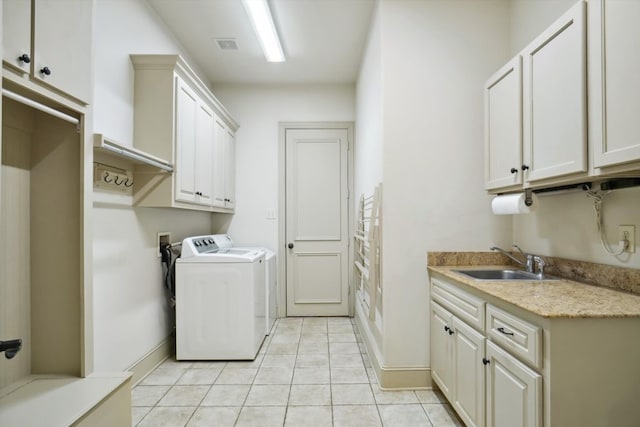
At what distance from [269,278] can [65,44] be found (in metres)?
2.78

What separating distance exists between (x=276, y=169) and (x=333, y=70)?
4.33 feet

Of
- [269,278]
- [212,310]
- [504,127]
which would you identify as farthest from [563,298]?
[269,278]

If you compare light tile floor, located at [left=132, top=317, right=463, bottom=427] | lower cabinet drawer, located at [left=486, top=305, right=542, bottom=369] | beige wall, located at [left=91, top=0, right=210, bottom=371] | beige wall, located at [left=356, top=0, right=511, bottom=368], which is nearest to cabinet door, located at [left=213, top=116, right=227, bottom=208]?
beige wall, located at [left=91, top=0, right=210, bottom=371]

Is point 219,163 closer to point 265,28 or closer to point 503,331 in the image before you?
point 265,28

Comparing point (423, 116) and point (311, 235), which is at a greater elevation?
point (423, 116)

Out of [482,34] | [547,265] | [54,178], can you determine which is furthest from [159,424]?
[482,34]

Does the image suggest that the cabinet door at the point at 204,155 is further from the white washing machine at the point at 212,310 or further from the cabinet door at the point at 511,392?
the cabinet door at the point at 511,392

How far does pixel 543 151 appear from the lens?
1688 mm

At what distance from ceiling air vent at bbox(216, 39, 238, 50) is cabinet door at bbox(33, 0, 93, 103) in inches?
83.0

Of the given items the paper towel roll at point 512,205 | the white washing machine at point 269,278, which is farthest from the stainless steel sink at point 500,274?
the white washing machine at point 269,278

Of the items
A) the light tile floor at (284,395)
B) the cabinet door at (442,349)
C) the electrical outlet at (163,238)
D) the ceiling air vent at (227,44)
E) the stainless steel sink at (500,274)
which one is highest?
the ceiling air vent at (227,44)

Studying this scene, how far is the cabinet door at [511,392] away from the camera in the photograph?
3.99 ft

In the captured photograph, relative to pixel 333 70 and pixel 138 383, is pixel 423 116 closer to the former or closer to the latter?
pixel 333 70

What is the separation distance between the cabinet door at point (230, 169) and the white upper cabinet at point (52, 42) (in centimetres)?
246
